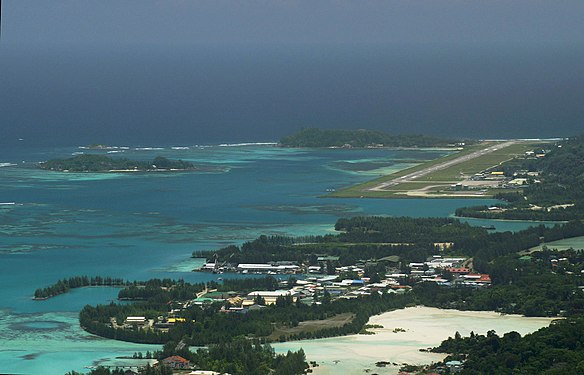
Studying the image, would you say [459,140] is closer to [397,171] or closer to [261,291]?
[397,171]

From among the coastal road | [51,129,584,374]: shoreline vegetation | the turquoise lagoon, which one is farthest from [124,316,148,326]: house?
the coastal road

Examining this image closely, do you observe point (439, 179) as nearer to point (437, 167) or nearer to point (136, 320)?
point (437, 167)

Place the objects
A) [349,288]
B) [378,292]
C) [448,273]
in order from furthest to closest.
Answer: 1. [448,273]
2. [349,288]
3. [378,292]

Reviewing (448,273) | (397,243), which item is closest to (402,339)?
(448,273)

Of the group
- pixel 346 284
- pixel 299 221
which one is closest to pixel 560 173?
pixel 299 221

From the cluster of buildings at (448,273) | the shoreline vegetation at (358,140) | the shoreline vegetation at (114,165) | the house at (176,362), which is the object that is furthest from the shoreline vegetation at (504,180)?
the house at (176,362)

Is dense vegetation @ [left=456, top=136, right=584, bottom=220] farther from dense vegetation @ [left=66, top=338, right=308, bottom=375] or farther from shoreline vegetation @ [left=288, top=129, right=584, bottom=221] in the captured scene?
dense vegetation @ [left=66, top=338, right=308, bottom=375]
